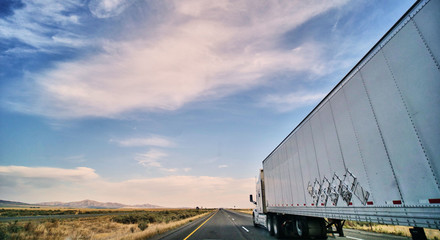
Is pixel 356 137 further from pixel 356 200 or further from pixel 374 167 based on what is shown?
pixel 356 200

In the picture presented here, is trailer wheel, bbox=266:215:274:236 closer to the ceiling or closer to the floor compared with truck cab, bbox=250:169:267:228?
closer to the floor

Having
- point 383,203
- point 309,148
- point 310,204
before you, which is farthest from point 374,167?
point 310,204

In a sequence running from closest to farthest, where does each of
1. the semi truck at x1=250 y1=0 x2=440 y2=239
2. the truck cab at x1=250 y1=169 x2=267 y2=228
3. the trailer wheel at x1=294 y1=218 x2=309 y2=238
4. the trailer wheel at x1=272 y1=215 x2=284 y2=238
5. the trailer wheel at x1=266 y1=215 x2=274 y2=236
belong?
1. the semi truck at x1=250 y1=0 x2=440 y2=239
2. the trailer wheel at x1=294 y1=218 x2=309 y2=238
3. the trailer wheel at x1=272 y1=215 x2=284 y2=238
4. the trailer wheel at x1=266 y1=215 x2=274 y2=236
5. the truck cab at x1=250 y1=169 x2=267 y2=228

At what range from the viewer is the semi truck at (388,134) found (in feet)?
10.7

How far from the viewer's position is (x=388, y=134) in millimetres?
4012

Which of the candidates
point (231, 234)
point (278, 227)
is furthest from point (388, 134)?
point (231, 234)

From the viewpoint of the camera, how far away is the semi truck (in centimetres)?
327

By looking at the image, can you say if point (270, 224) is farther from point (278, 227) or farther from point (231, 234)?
point (231, 234)

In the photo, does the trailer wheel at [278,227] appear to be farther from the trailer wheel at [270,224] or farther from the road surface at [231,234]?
the trailer wheel at [270,224]

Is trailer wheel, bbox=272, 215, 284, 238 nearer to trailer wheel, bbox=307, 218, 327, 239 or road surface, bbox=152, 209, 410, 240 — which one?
road surface, bbox=152, 209, 410, 240

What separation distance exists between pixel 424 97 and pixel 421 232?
2.60m

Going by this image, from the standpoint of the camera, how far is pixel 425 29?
336cm

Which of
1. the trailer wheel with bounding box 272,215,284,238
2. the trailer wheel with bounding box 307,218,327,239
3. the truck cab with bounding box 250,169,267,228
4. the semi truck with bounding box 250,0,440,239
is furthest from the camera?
the truck cab with bounding box 250,169,267,228

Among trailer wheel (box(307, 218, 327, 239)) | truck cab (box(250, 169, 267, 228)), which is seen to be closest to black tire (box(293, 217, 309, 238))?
trailer wheel (box(307, 218, 327, 239))
